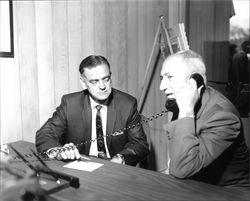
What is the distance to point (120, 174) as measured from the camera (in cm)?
129

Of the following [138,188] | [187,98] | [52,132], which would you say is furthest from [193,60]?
[52,132]

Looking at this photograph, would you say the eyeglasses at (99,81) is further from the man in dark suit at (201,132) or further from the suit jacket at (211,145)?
the suit jacket at (211,145)

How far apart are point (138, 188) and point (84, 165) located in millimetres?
379

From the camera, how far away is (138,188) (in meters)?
1.12

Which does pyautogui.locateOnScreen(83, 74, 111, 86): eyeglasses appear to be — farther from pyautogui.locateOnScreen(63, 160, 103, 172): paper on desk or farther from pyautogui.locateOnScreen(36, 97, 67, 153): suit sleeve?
pyautogui.locateOnScreen(63, 160, 103, 172): paper on desk

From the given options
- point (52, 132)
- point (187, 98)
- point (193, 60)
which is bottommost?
point (52, 132)

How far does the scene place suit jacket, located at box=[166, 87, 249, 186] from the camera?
4.00 ft

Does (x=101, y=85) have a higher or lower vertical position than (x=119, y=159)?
higher

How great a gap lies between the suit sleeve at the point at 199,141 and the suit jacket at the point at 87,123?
704mm

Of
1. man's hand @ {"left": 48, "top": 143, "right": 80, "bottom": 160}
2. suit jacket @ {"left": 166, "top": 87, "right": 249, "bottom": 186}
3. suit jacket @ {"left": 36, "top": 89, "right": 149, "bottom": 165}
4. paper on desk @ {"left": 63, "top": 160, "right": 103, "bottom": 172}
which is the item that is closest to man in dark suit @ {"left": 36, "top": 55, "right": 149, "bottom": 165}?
suit jacket @ {"left": 36, "top": 89, "right": 149, "bottom": 165}

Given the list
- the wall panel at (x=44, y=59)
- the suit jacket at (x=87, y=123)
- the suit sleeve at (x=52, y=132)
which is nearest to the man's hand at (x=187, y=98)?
the suit jacket at (x=87, y=123)

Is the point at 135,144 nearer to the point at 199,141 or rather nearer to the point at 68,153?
the point at 68,153

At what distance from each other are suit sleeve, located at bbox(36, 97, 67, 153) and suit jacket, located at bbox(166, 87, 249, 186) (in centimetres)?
79

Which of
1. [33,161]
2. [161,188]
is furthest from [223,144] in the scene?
[33,161]
